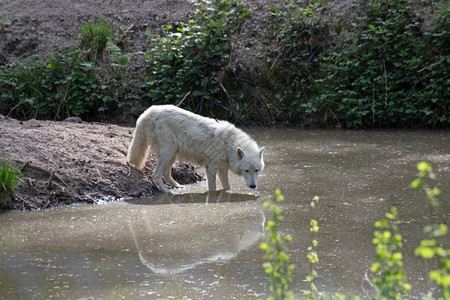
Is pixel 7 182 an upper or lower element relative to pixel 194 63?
lower

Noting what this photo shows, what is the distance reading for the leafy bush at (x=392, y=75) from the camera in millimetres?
13648

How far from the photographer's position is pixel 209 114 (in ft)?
49.3

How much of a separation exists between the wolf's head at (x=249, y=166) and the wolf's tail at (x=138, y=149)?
1.52 meters

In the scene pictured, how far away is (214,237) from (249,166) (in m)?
2.26

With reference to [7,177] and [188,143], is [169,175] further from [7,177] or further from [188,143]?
[7,177]

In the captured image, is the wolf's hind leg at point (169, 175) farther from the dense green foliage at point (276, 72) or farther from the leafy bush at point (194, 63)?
the leafy bush at point (194, 63)

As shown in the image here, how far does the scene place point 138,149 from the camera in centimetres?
877

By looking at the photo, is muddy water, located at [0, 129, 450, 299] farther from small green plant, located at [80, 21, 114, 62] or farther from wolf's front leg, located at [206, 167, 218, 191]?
small green plant, located at [80, 21, 114, 62]

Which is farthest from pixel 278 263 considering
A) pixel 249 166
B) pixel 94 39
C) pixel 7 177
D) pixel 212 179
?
pixel 94 39

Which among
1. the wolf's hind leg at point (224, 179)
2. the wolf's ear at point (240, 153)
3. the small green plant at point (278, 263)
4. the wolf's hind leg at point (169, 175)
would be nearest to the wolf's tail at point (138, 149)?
the wolf's hind leg at point (169, 175)

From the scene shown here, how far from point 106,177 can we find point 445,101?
8837 millimetres

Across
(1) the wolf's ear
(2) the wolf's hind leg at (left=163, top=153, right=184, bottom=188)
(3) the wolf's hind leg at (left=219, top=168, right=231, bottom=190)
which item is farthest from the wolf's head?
(2) the wolf's hind leg at (left=163, top=153, right=184, bottom=188)

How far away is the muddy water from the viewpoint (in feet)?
15.3

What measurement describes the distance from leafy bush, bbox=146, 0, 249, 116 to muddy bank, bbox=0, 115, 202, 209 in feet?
18.0
